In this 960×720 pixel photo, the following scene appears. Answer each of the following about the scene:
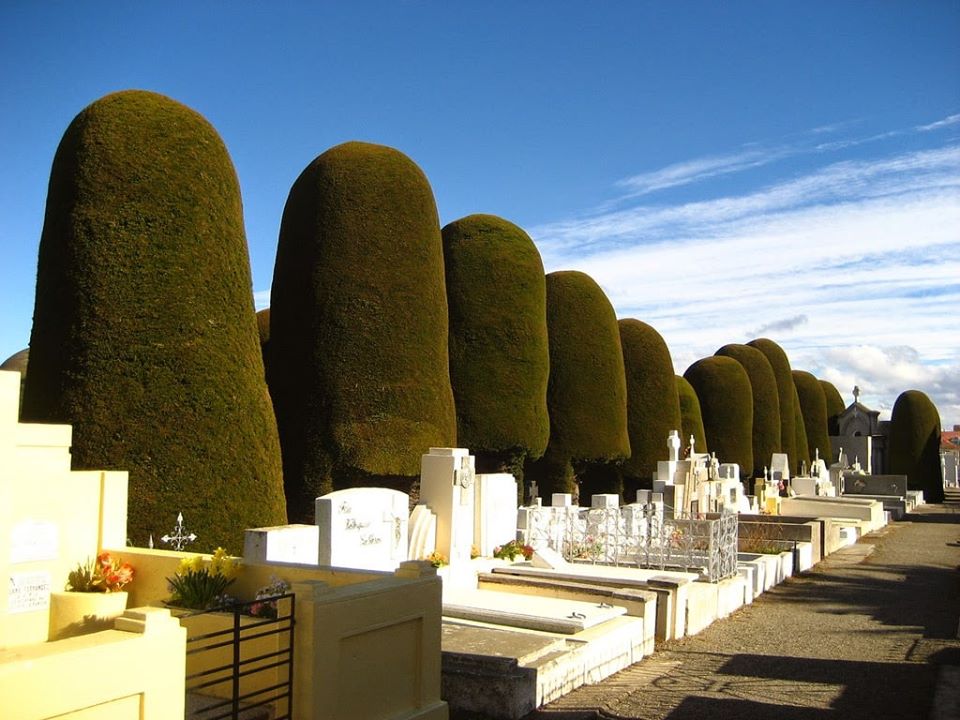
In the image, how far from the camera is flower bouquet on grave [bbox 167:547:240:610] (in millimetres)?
7777

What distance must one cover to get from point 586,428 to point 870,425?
39.5 m

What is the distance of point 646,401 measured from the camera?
32.1 metres

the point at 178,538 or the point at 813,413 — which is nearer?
the point at 178,538

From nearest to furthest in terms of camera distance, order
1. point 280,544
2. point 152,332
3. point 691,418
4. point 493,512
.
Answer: point 280,544 → point 152,332 → point 493,512 → point 691,418

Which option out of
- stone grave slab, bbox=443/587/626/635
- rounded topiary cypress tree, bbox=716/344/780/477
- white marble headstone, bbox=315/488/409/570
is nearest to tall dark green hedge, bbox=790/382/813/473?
rounded topiary cypress tree, bbox=716/344/780/477

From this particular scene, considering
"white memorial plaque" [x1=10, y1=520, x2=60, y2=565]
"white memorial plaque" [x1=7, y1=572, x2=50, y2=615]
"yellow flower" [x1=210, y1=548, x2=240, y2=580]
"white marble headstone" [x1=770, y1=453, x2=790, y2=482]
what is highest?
"white marble headstone" [x1=770, y1=453, x2=790, y2=482]

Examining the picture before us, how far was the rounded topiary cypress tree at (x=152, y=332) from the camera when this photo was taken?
1265 cm

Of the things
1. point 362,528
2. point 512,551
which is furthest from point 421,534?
point 362,528

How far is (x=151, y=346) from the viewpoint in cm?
1308

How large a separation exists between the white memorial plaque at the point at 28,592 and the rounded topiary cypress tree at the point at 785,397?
4180cm

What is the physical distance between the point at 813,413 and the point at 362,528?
4903 centimetres

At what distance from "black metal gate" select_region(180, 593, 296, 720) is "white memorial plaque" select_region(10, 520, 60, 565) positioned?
1.70 m

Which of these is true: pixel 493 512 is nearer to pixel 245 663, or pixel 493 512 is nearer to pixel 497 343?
pixel 497 343

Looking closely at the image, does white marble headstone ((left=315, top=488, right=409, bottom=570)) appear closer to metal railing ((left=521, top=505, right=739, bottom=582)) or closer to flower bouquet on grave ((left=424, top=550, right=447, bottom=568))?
flower bouquet on grave ((left=424, top=550, right=447, bottom=568))
